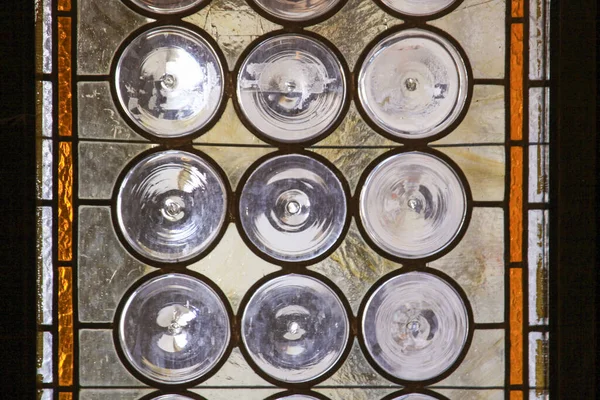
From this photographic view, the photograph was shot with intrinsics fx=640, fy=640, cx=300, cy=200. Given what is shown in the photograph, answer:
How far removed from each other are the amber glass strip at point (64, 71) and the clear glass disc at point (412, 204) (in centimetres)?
73

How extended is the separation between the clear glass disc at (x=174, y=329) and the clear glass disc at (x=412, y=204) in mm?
437

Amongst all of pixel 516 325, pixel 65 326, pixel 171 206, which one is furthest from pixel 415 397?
pixel 65 326

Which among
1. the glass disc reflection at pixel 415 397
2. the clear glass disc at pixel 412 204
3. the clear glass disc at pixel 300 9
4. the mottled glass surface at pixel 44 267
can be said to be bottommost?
the glass disc reflection at pixel 415 397

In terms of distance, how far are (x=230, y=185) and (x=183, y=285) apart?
0.27 m

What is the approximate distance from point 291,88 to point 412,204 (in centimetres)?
41

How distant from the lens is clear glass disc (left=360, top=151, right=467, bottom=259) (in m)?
1.56

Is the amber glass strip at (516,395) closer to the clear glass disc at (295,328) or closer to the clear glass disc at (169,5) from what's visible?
the clear glass disc at (295,328)

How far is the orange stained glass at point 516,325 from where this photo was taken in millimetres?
1557

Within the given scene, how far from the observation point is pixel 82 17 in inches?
59.6

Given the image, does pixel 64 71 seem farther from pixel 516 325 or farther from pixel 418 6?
pixel 516 325

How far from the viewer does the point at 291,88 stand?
1531mm

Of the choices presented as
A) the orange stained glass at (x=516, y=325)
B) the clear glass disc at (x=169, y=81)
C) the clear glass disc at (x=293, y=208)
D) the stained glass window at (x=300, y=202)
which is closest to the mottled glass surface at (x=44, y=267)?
the stained glass window at (x=300, y=202)
